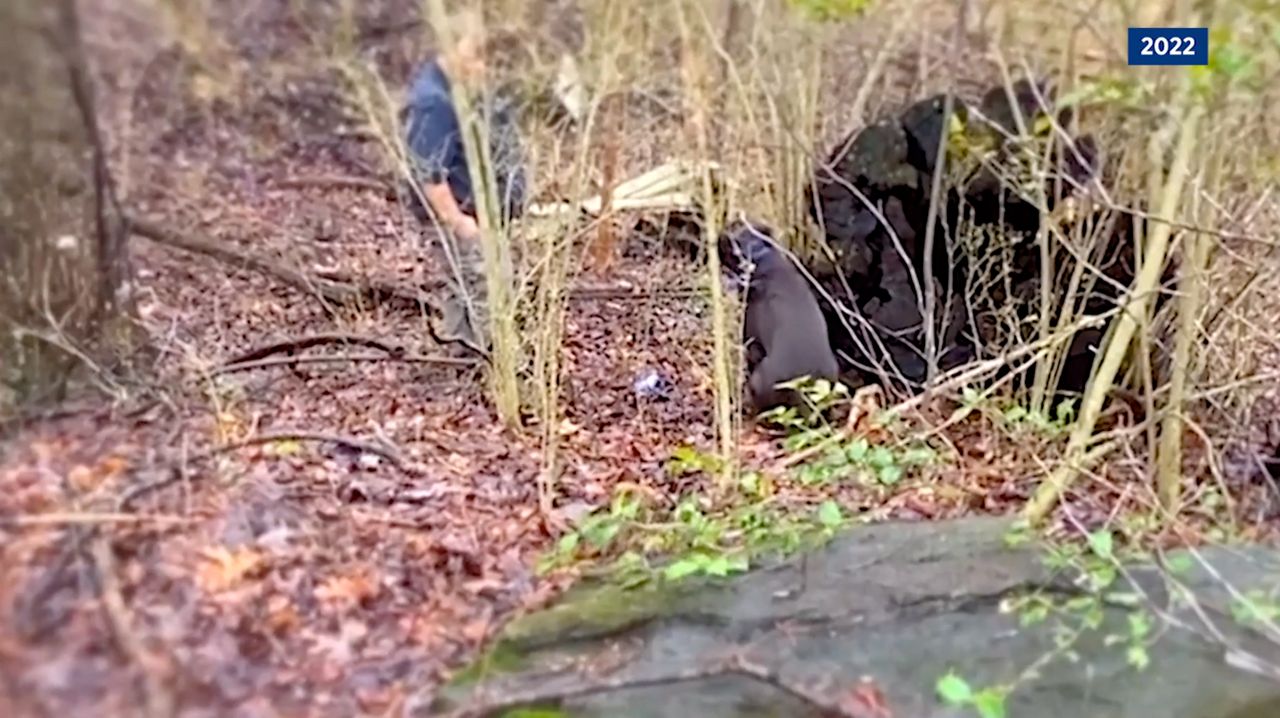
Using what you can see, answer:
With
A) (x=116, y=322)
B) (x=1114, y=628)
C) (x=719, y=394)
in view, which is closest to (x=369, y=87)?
(x=116, y=322)

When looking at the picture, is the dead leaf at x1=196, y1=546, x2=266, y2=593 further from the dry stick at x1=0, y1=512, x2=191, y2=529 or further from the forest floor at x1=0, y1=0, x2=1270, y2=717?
the dry stick at x1=0, y1=512, x2=191, y2=529

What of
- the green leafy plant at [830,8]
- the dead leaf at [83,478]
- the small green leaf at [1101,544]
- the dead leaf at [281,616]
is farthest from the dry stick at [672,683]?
the green leafy plant at [830,8]

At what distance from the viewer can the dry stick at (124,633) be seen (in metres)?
2.49

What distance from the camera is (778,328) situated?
5625 mm

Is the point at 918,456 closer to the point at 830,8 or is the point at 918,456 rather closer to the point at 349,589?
the point at 830,8

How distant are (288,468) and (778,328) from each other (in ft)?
8.22

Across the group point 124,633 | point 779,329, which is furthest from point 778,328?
point 124,633

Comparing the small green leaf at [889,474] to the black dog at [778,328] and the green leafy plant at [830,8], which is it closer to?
the black dog at [778,328]

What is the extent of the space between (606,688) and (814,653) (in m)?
0.62

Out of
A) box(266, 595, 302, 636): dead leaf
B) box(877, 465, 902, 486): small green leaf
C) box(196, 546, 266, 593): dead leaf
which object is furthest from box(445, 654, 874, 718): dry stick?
box(877, 465, 902, 486): small green leaf

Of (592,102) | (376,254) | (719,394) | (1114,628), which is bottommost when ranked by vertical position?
(1114,628)

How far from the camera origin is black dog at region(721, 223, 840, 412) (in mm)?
5566

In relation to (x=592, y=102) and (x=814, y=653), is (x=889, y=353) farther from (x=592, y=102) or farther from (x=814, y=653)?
(x=814, y=653)

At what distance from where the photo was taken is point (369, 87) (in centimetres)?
485
